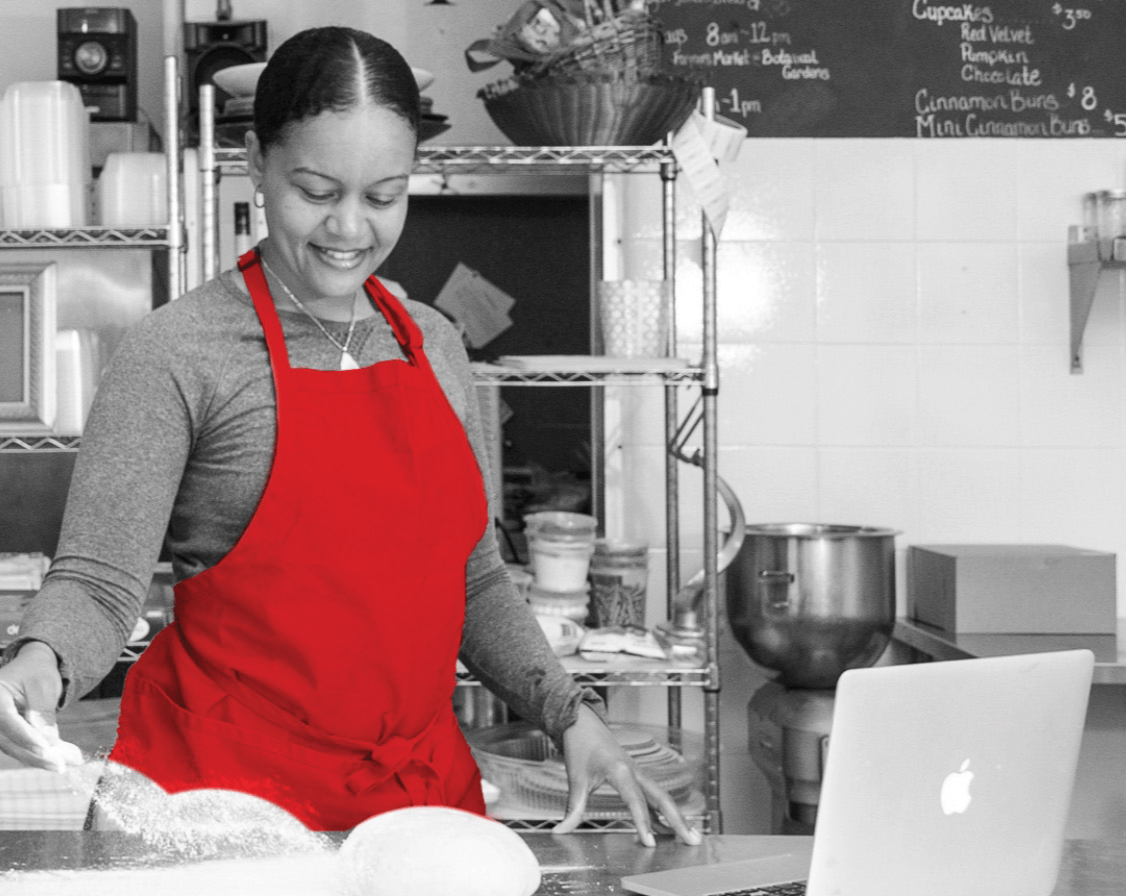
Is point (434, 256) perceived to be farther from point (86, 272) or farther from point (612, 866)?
point (612, 866)

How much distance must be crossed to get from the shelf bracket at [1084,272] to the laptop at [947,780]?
1.81m

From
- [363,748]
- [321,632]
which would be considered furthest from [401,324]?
[363,748]

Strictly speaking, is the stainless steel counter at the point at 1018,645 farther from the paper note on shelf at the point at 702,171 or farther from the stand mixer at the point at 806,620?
the paper note on shelf at the point at 702,171

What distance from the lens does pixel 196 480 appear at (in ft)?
4.73

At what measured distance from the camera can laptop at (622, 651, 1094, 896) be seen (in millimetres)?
1010

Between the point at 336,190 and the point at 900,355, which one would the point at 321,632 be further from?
the point at 900,355

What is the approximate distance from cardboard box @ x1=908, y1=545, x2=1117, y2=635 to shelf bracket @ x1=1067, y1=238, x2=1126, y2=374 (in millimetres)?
504

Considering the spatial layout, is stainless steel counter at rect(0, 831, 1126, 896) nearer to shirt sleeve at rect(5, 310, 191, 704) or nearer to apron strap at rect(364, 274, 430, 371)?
shirt sleeve at rect(5, 310, 191, 704)

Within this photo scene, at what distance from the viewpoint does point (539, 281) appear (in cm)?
329

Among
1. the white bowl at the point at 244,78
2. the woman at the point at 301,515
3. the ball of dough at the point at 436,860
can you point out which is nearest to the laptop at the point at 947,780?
the ball of dough at the point at 436,860

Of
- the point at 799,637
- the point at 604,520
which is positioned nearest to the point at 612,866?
the point at 799,637

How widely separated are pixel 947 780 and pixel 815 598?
58.1 inches

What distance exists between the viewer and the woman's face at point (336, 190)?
1382mm

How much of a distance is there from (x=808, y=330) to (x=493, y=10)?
105 centimetres
